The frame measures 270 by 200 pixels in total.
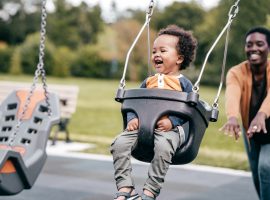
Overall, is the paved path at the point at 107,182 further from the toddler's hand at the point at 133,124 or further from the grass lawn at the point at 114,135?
the toddler's hand at the point at 133,124

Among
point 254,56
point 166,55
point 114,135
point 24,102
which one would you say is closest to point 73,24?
point 114,135

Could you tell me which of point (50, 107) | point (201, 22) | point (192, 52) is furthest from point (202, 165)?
point (201, 22)

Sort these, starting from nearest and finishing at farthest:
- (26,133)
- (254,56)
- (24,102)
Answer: (254,56) → (26,133) → (24,102)

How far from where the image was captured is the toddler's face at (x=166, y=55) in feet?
9.77

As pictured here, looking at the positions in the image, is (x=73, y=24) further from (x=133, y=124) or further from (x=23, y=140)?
(x=133, y=124)

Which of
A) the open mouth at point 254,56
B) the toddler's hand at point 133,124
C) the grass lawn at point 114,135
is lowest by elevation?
the grass lawn at point 114,135

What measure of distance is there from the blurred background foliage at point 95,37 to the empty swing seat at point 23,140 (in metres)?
23.5

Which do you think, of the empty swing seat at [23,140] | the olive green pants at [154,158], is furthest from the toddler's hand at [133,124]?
the empty swing seat at [23,140]

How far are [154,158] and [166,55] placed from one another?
0.61 m

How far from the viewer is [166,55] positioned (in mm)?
2975

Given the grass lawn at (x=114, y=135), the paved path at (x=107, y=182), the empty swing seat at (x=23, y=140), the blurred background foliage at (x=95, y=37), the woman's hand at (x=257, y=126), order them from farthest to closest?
1. the blurred background foliage at (x=95, y=37)
2. the grass lawn at (x=114, y=135)
3. the paved path at (x=107, y=182)
4. the empty swing seat at (x=23, y=140)
5. the woman's hand at (x=257, y=126)

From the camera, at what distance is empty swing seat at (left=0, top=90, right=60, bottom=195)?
12.4 feet

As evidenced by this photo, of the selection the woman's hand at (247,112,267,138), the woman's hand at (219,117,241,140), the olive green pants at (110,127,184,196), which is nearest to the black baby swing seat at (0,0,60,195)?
the olive green pants at (110,127,184,196)

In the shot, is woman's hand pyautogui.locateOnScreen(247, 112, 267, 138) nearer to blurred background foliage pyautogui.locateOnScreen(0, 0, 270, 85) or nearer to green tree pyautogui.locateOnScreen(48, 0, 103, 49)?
blurred background foliage pyautogui.locateOnScreen(0, 0, 270, 85)
